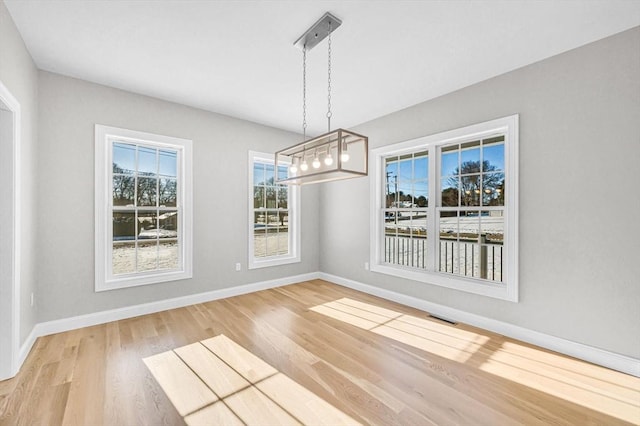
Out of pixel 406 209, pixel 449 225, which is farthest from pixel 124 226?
pixel 449 225

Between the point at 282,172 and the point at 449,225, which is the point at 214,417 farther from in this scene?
the point at 282,172

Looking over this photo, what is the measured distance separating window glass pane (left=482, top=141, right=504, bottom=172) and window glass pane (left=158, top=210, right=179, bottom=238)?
4188mm

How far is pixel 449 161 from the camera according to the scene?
12.0 ft

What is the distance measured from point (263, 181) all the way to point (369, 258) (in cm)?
228

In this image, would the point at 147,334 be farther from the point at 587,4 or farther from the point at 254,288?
the point at 587,4

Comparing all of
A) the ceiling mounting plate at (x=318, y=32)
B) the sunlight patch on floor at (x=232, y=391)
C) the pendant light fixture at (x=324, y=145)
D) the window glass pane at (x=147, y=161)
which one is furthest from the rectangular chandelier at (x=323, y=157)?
the window glass pane at (x=147, y=161)

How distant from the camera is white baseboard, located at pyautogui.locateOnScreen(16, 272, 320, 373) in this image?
9.37 ft

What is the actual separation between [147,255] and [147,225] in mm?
407

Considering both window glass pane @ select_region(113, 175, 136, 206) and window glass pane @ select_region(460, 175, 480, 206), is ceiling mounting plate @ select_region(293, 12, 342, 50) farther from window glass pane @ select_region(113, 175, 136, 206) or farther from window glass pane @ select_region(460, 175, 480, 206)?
window glass pane @ select_region(113, 175, 136, 206)

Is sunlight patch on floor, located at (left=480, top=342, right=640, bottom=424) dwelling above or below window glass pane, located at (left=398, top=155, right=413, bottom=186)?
below

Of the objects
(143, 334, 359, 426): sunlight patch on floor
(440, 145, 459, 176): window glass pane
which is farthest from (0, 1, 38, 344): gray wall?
(440, 145, 459, 176): window glass pane

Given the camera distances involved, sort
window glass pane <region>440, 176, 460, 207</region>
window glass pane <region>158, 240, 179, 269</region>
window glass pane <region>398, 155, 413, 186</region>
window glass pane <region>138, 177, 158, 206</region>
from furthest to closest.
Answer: window glass pane <region>398, 155, 413, 186</region>
window glass pane <region>158, 240, 179, 269</region>
window glass pane <region>138, 177, 158, 206</region>
window glass pane <region>440, 176, 460, 207</region>

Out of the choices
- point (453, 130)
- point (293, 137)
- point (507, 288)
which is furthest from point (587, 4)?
point (293, 137)

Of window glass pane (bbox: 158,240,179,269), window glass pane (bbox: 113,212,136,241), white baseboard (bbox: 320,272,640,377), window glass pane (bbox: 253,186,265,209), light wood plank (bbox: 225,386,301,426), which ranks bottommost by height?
light wood plank (bbox: 225,386,301,426)
